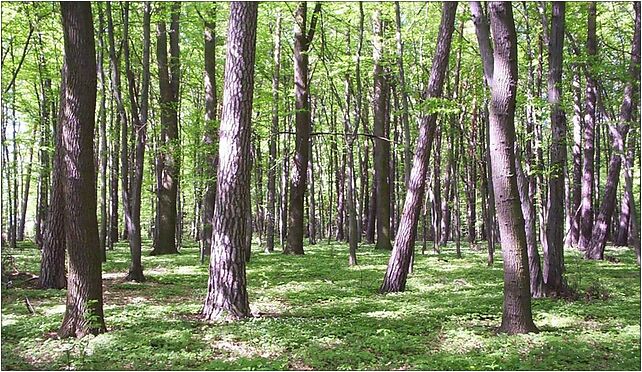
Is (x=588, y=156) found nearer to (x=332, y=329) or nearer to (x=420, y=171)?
(x=420, y=171)

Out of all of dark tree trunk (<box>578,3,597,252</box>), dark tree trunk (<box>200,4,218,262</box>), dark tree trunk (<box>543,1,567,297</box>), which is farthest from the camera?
dark tree trunk (<box>578,3,597,252</box>)

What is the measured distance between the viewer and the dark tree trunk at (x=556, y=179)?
859cm

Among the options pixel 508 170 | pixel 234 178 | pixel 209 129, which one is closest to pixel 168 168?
pixel 209 129

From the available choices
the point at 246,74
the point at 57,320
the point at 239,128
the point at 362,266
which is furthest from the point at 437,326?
the point at 362,266

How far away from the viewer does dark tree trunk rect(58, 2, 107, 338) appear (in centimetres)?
602

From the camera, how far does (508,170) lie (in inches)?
242

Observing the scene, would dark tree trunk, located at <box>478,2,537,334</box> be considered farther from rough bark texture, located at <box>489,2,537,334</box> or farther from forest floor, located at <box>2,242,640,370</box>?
forest floor, located at <box>2,242,640,370</box>

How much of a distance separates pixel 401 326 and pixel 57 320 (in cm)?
451

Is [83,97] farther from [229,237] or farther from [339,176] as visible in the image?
[339,176]

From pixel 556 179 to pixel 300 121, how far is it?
8.59m

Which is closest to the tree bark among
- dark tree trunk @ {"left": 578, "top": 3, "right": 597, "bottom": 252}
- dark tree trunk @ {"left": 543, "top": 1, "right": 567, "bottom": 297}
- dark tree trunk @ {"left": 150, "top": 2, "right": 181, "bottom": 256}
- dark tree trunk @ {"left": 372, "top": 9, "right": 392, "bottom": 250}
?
dark tree trunk @ {"left": 543, "top": 1, "right": 567, "bottom": 297}

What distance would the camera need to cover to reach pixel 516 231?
613cm

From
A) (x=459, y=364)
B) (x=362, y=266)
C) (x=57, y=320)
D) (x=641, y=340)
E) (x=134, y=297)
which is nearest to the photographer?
(x=459, y=364)

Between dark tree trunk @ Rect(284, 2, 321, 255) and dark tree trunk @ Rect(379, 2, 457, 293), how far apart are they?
19.0 ft
